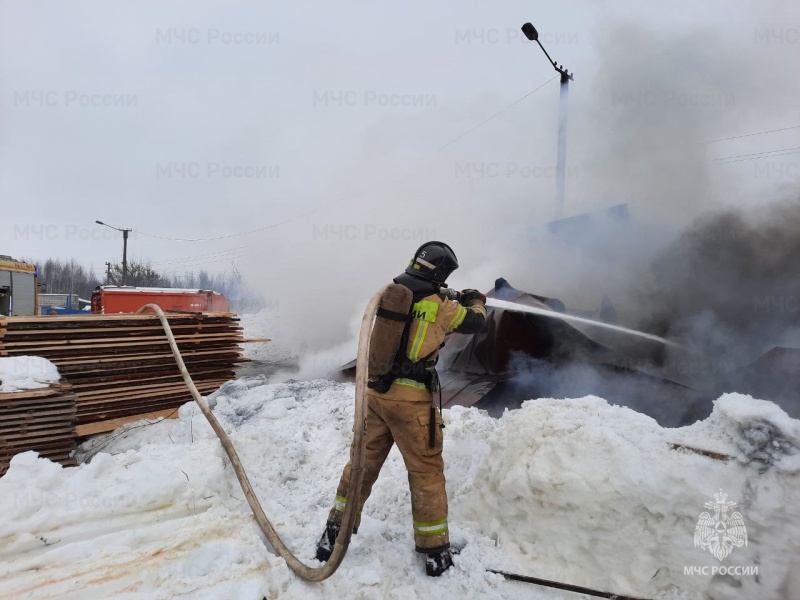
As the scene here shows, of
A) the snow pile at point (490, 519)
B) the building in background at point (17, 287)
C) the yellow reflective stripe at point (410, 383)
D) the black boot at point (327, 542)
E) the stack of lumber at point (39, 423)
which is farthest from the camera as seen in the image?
the building in background at point (17, 287)

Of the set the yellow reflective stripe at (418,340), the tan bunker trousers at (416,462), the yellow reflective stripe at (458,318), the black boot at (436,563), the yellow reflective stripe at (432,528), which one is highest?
the yellow reflective stripe at (458,318)

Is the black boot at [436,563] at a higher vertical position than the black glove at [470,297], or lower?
lower

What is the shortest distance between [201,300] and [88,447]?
10.5m

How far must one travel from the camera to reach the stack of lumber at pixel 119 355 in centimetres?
434

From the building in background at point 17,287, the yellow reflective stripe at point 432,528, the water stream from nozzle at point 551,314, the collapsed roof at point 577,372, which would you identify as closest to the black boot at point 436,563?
the yellow reflective stripe at point 432,528

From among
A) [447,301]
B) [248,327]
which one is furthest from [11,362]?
[248,327]

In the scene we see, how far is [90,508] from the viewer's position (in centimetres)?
258

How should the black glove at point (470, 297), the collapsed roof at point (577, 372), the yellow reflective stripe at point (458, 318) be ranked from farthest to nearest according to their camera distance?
the collapsed roof at point (577, 372)
the black glove at point (470, 297)
the yellow reflective stripe at point (458, 318)

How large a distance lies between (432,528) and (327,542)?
65cm

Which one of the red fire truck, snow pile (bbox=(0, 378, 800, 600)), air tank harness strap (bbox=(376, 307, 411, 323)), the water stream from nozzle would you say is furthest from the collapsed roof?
the red fire truck

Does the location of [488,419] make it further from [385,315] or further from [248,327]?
[248,327]

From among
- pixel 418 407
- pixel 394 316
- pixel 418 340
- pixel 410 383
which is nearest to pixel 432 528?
pixel 418 407

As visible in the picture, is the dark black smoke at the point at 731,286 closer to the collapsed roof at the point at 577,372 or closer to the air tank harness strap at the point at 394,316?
the collapsed roof at the point at 577,372

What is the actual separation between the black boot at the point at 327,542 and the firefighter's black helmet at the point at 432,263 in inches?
64.4
